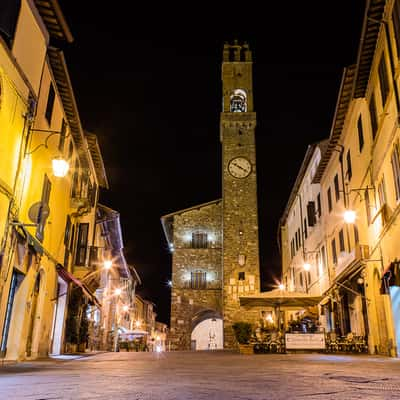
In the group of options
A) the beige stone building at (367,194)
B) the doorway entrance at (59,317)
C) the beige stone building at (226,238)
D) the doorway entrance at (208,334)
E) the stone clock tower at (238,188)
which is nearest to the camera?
the beige stone building at (367,194)

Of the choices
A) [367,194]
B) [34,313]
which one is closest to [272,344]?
[367,194]

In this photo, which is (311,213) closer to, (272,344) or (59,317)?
(272,344)

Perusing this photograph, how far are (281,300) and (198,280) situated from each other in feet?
66.1

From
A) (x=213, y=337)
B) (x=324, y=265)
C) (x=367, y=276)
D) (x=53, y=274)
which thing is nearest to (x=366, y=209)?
(x=367, y=276)

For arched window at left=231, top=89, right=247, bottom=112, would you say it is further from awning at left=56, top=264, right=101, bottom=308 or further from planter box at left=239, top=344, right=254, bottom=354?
planter box at left=239, top=344, right=254, bottom=354

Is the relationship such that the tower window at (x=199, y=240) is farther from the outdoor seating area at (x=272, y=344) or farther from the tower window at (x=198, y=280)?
the outdoor seating area at (x=272, y=344)

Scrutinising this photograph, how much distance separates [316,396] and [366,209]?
40.6ft

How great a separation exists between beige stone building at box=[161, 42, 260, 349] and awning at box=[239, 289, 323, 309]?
16.5m

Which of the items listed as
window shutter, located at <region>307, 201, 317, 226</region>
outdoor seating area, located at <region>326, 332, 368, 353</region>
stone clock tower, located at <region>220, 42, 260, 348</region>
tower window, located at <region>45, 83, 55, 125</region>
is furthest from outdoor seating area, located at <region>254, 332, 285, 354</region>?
stone clock tower, located at <region>220, 42, 260, 348</region>

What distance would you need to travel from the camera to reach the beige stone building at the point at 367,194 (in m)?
12.4

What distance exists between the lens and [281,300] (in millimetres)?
17766

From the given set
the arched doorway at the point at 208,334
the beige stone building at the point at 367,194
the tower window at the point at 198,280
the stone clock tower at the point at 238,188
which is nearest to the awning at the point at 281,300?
the beige stone building at the point at 367,194

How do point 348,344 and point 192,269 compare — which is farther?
point 192,269

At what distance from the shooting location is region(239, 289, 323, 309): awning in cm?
1756
